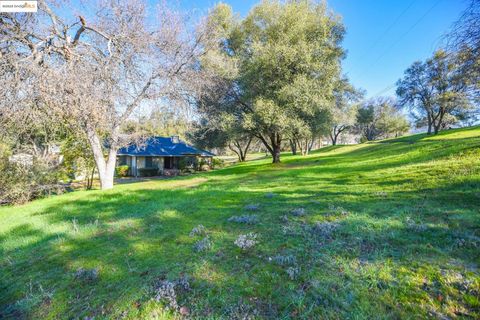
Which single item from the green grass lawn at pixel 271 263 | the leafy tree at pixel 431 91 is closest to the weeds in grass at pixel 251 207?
the green grass lawn at pixel 271 263

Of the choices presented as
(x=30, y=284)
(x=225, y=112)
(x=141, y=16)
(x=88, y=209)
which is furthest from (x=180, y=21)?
(x=30, y=284)

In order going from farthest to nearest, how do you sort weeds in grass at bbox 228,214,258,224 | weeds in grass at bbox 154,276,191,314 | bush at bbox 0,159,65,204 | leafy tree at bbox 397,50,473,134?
leafy tree at bbox 397,50,473,134
bush at bbox 0,159,65,204
weeds in grass at bbox 228,214,258,224
weeds in grass at bbox 154,276,191,314

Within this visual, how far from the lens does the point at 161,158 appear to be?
30016 millimetres

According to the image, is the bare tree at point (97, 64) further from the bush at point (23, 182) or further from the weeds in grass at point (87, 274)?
the weeds in grass at point (87, 274)

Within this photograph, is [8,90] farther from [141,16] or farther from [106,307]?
[106,307]

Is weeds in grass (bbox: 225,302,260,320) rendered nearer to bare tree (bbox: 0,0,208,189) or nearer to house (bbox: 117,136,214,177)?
bare tree (bbox: 0,0,208,189)

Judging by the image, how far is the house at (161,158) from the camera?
27.8 m

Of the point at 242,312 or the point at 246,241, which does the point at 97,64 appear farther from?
the point at 242,312

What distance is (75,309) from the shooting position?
2453mm

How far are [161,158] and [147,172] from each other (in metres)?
2.65

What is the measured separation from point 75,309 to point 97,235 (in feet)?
7.71

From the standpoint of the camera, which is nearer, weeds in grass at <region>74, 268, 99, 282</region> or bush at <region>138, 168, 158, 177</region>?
weeds in grass at <region>74, 268, 99, 282</region>

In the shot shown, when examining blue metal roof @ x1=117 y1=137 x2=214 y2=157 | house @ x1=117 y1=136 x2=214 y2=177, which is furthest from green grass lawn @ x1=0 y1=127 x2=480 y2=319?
house @ x1=117 y1=136 x2=214 y2=177

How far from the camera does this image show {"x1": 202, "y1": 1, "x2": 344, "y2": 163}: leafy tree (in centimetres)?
1575
